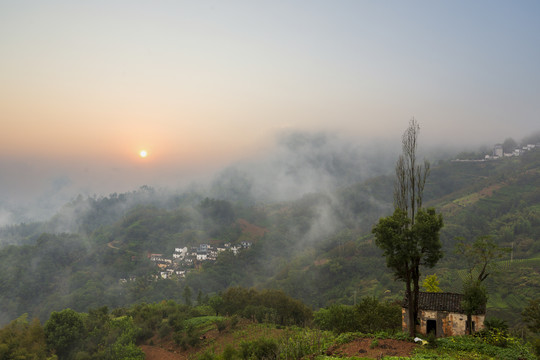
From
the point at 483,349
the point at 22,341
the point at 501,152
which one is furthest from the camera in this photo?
the point at 501,152

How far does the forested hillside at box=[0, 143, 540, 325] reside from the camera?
220 ft

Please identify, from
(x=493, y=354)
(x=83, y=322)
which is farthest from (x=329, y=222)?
(x=493, y=354)

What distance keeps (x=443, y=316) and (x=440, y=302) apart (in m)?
0.84

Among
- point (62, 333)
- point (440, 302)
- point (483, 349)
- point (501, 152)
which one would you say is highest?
point (501, 152)

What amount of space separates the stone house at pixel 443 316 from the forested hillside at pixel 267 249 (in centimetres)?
3326

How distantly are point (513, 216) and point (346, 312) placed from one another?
82.6 metres

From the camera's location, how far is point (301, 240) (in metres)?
118

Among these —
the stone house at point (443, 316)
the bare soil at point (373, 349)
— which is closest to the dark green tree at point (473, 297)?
the stone house at point (443, 316)

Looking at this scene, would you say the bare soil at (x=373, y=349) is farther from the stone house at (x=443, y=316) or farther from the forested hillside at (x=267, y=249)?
the forested hillside at (x=267, y=249)

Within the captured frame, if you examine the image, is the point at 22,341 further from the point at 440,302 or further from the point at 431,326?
the point at 440,302

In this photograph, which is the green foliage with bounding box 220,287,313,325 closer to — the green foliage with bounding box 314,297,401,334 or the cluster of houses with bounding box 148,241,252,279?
the green foliage with bounding box 314,297,401,334

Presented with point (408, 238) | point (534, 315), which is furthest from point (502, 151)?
point (408, 238)

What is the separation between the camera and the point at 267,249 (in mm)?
107375

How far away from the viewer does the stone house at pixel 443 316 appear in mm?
18962
